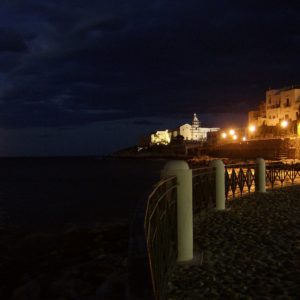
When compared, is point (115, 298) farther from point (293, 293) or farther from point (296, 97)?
point (296, 97)

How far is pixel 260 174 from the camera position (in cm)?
1689

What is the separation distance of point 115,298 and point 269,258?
226 inches

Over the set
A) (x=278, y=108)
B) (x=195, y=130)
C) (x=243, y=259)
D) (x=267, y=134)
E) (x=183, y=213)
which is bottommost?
(x=243, y=259)

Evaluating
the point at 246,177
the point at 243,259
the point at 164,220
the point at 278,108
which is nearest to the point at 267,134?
the point at 278,108

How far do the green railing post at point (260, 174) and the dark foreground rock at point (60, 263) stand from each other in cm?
646

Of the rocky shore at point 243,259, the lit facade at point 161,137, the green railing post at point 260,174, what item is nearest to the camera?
the rocky shore at point 243,259

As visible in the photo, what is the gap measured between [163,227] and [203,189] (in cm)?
613

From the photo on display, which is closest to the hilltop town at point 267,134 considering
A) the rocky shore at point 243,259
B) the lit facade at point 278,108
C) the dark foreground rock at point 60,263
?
the lit facade at point 278,108

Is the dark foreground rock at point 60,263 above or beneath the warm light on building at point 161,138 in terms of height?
beneath

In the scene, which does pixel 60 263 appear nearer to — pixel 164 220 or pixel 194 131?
pixel 164 220

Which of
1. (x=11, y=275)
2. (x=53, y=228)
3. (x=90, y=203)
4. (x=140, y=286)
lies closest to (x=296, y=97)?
(x=90, y=203)

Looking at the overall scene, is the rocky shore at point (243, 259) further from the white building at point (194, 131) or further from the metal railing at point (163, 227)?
the white building at point (194, 131)

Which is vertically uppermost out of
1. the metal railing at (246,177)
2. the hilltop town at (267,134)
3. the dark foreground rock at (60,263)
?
the hilltop town at (267,134)

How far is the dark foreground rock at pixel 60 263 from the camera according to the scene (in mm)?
10781
